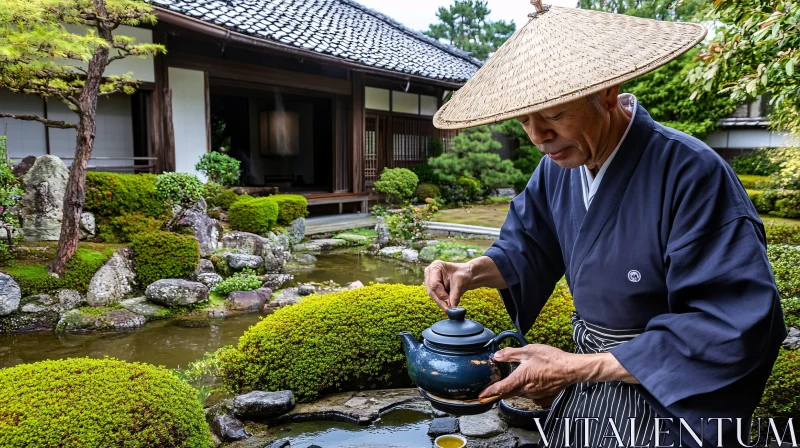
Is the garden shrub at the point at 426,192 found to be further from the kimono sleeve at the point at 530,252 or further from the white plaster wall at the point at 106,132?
the kimono sleeve at the point at 530,252

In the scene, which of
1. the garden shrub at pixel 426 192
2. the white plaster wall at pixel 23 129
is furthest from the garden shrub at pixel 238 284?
the garden shrub at pixel 426 192

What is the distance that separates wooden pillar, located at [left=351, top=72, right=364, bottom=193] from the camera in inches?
566

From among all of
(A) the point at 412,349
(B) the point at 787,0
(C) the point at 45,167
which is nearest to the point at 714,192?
(A) the point at 412,349

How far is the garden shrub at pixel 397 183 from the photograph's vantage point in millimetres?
14383

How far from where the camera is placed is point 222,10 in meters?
11.0

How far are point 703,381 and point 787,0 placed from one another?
3.02 meters

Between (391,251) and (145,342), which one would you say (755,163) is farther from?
(145,342)

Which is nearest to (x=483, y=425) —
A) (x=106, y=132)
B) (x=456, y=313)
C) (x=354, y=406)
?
(x=354, y=406)

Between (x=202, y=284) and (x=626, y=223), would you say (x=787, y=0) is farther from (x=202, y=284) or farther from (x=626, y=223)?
(x=202, y=284)

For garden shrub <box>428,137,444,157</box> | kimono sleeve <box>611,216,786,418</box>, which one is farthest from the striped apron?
garden shrub <box>428,137,444,157</box>

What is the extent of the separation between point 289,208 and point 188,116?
267cm

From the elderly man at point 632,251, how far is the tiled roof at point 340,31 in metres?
9.39

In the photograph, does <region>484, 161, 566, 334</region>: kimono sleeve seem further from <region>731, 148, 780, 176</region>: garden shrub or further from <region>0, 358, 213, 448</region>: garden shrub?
<region>731, 148, 780, 176</region>: garden shrub

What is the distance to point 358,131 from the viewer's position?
48.0 ft
